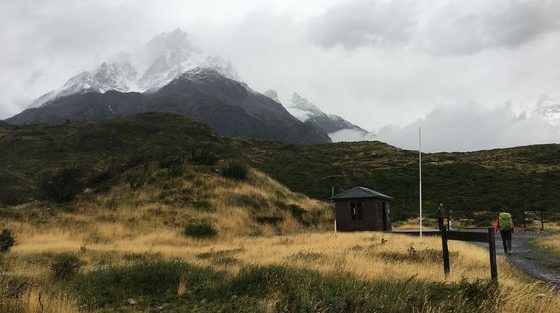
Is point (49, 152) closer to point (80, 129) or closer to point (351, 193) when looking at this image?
point (80, 129)

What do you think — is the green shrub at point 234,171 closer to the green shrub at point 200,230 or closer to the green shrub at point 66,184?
the green shrub at point 66,184

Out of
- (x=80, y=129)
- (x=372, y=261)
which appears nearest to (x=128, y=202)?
(x=372, y=261)

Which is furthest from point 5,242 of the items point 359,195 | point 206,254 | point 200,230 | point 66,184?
point 66,184

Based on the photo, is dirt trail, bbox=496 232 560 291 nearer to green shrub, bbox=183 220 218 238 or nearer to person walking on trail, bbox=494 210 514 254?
person walking on trail, bbox=494 210 514 254

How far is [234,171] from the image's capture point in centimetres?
4091

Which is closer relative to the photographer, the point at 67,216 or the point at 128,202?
the point at 67,216

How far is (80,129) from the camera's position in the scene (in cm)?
9425

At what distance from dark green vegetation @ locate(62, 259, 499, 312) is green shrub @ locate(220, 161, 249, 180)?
28.3 meters

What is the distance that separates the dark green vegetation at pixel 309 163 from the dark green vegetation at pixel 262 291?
31.1m

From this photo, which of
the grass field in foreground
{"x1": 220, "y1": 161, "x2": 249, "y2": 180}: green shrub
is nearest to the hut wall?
{"x1": 220, "y1": 161, "x2": 249, "y2": 180}: green shrub

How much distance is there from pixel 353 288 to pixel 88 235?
62.6 feet

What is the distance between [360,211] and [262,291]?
25422 mm

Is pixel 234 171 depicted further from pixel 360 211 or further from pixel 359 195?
pixel 360 211

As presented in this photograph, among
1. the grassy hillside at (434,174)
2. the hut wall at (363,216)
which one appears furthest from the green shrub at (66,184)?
the grassy hillside at (434,174)
